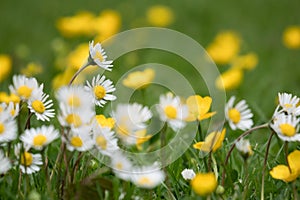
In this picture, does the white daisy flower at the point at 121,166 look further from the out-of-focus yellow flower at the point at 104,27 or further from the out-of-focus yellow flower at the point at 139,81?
the out-of-focus yellow flower at the point at 104,27

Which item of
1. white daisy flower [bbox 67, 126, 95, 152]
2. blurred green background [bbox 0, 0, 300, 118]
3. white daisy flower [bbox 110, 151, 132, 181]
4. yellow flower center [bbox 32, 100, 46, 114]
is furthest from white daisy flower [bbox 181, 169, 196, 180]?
blurred green background [bbox 0, 0, 300, 118]

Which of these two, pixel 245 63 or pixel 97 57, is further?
pixel 245 63

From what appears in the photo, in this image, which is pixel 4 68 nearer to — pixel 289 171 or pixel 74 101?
pixel 74 101

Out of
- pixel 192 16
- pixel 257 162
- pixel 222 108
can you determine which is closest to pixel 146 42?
pixel 192 16

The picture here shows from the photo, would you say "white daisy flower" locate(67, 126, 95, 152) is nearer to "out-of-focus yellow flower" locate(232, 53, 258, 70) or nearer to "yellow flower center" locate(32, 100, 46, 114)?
"yellow flower center" locate(32, 100, 46, 114)

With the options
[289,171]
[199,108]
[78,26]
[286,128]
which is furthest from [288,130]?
[78,26]
